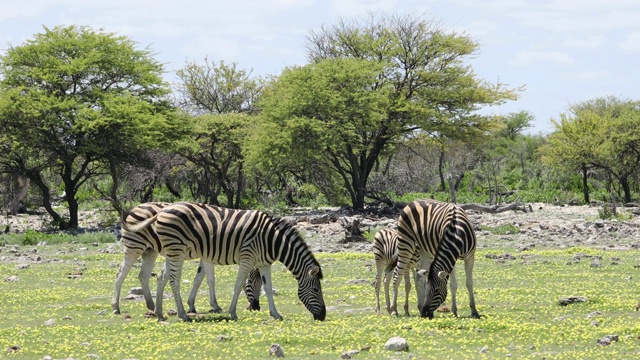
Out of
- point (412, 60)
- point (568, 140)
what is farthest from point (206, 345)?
point (568, 140)

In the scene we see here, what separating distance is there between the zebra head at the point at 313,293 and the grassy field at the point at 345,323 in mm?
333

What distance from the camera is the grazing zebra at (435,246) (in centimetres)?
1441

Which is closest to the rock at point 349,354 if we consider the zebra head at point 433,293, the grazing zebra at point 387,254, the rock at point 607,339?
the rock at point 607,339

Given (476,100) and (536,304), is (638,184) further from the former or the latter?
(536,304)

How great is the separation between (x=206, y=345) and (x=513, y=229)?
2475 centimetres

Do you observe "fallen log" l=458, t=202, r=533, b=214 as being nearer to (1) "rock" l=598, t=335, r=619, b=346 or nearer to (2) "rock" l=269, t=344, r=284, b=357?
(1) "rock" l=598, t=335, r=619, b=346

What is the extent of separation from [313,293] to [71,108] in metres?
31.5

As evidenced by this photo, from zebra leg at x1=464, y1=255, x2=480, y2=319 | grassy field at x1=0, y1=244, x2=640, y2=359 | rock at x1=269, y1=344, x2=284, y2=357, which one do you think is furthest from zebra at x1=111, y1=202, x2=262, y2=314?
rock at x1=269, y1=344, x2=284, y2=357

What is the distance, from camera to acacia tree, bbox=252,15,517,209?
165 ft

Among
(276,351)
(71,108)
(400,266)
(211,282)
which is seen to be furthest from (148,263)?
(71,108)

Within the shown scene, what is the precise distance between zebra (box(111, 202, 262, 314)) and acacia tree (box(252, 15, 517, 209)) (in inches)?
1282

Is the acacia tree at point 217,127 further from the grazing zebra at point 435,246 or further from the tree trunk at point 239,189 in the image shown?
the grazing zebra at point 435,246

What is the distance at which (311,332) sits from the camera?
12742mm

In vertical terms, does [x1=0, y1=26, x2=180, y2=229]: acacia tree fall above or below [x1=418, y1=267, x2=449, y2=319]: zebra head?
above
